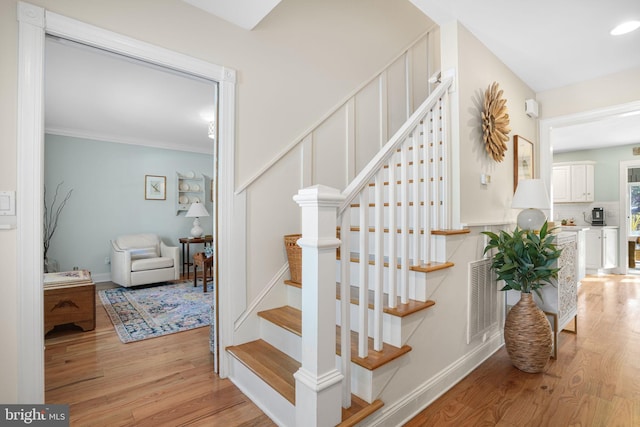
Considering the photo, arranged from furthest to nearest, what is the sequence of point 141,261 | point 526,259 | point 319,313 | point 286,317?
point 141,261, point 526,259, point 286,317, point 319,313

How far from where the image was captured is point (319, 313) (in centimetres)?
126

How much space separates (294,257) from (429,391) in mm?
1173

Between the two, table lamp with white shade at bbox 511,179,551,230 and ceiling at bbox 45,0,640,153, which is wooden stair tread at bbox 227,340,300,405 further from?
table lamp with white shade at bbox 511,179,551,230

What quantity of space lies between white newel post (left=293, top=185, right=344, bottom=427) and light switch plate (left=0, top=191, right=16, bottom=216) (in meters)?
1.33

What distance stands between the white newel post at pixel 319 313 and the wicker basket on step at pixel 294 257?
92cm

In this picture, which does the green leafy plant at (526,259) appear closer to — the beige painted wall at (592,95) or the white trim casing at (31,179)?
the beige painted wall at (592,95)

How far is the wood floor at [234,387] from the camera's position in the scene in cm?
166

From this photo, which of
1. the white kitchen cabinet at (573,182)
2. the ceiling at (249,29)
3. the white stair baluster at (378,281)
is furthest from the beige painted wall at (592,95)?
the white kitchen cabinet at (573,182)

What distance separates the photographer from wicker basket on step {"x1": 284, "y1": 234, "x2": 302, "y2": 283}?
224cm

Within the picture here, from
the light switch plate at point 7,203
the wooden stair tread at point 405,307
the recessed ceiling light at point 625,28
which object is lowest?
the wooden stair tread at point 405,307

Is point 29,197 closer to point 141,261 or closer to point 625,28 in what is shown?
point 141,261

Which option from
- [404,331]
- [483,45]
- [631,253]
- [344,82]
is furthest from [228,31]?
[631,253]

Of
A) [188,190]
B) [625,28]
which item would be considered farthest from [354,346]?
[188,190]

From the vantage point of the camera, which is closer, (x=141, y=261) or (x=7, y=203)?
(x=7, y=203)
